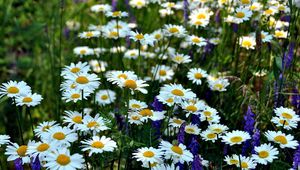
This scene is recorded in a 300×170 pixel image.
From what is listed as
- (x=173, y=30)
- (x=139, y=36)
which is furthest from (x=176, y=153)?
(x=173, y=30)

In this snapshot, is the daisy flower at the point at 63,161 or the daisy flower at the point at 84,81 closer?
the daisy flower at the point at 63,161

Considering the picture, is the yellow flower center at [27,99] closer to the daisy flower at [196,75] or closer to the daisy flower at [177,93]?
the daisy flower at [177,93]

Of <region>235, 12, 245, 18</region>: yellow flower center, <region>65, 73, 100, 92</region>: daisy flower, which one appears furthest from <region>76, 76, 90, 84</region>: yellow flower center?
<region>235, 12, 245, 18</region>: yellow flower center

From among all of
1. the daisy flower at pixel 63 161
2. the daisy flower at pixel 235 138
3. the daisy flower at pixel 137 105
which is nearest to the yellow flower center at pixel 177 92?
the daisy flower at pixel 137 105

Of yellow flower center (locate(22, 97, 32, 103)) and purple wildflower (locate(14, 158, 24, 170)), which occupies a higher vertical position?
yellow flower center (locate(22, 97, 32, 103))

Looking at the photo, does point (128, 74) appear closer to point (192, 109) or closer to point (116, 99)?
point (192, 109)

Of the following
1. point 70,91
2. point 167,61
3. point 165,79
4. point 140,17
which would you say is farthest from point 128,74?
point 140,17

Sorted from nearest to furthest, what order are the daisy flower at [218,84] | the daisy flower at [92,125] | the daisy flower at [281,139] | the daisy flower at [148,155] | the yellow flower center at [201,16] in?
the daisy flower at [148,155]
the daisy flower at [92,125]
the daisy flower at [281,139]
the daisy flower at [218,84]
the yellow flower center at [201,16]

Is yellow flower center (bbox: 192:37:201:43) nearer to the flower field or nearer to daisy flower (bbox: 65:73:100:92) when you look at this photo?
the flower field
